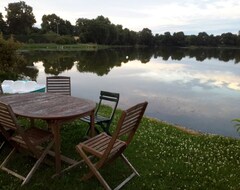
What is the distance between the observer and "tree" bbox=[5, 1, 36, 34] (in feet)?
282

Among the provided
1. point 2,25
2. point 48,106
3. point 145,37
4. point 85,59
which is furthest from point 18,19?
point 48,106

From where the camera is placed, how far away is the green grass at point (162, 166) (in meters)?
4.73

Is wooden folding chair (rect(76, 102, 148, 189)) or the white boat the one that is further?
the white boat

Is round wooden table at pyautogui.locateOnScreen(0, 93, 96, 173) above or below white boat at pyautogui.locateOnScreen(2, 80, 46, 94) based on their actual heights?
above

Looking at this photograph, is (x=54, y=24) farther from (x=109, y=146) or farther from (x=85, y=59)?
(x=109, y=146)

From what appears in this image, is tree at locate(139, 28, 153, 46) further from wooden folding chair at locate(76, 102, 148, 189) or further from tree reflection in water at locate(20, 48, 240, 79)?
wooden folding chair at locate(76, 102, 148, 189)

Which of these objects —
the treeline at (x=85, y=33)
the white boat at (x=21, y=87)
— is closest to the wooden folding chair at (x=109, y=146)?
the white boat at (x=21, y=87)

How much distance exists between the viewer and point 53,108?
5266 millimetres

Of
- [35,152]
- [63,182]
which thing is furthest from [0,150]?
[63,182]

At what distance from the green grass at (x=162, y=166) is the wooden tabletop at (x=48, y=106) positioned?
1055 millimetres

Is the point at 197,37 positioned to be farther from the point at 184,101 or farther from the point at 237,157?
the point at 237,157

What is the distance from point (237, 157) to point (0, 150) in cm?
510

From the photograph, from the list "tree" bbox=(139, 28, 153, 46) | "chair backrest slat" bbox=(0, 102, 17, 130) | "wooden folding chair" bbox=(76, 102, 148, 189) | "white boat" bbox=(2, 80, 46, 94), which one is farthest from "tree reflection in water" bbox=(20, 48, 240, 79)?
"tree" bbox=(139, 28, 153, 46)

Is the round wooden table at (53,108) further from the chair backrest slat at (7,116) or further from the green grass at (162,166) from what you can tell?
the green grass at (162,166)
